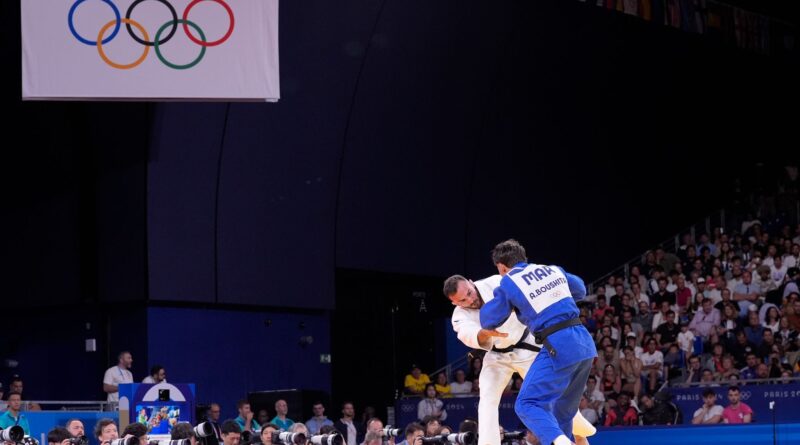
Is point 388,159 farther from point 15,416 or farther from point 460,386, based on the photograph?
point 15,416

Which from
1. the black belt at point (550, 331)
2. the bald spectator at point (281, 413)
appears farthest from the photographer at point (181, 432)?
the bald spectator at point (281, 413)

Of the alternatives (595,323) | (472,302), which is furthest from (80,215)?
(472,302)

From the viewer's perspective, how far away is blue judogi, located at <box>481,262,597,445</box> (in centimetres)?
1086

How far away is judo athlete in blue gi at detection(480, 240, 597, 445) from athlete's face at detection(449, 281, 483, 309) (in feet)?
2.22

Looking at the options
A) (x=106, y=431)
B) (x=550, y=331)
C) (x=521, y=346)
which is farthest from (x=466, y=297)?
(x=106, y=431)

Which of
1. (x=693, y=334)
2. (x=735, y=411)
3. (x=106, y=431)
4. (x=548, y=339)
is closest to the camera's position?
(x=548, y=339)

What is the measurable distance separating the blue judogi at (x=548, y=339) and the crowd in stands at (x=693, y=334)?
1033 centimetres

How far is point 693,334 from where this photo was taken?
24344 mm

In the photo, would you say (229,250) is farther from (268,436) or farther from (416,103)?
(268,436)

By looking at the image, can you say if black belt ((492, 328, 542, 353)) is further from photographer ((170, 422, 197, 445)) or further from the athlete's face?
photographer ((170, 422, 197, 445))

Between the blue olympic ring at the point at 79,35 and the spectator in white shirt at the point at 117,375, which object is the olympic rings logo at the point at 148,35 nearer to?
the blue olympic ring at the point at 79,35

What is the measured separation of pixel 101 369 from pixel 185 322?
180 cm

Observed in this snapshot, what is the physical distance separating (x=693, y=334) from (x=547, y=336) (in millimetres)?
14100

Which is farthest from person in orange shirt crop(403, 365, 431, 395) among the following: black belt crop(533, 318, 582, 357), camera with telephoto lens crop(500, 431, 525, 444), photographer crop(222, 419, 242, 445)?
black belt crop(533, 318, 582, 357)
